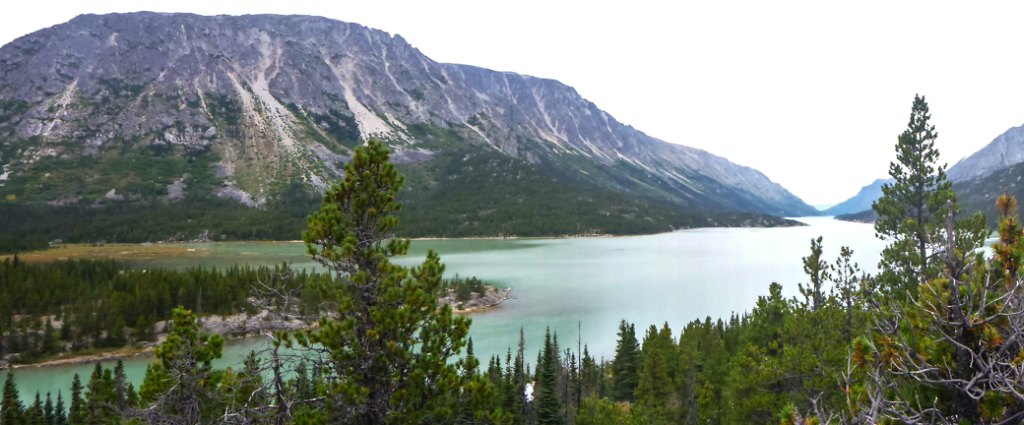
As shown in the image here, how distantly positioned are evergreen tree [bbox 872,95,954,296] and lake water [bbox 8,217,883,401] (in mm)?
24533

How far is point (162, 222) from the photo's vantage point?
18238cm

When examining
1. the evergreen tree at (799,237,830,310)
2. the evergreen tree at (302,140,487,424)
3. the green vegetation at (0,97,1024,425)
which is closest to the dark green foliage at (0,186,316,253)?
the evergreen tree at (799,237,830,310)

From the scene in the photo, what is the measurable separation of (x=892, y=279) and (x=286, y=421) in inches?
908

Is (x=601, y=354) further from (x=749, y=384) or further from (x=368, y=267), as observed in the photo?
(x=368, y=267)

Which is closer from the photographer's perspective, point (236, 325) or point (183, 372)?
point (183, 372)

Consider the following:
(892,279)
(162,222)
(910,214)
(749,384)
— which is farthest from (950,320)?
(162,222)

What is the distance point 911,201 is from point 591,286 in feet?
225

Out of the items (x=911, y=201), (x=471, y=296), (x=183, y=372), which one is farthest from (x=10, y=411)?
(x=471, y=296)

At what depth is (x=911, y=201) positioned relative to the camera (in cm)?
2289

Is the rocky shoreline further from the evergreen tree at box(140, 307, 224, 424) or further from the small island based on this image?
the evergreen tree at box(140, 307, 224, 424)

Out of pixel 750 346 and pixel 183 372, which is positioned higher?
pixel 183 372

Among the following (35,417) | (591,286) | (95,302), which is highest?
(95,302)

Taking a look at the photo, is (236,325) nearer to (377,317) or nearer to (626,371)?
(626,371)

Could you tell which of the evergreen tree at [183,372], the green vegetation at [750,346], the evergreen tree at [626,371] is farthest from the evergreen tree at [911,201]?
the evergreen tree at [183,372]
